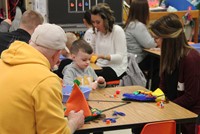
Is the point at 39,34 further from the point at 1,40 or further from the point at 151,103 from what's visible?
the point at 1,40

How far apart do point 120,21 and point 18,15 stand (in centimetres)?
154

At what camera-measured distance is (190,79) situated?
2.80m

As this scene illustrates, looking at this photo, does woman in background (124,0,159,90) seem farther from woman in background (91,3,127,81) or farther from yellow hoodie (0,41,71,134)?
yellow hoodie (0,41,71,134)

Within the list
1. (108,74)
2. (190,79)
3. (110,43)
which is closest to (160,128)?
(190,79)

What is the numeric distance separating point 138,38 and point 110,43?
86 cm

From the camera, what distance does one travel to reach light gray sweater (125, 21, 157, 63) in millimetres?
4910

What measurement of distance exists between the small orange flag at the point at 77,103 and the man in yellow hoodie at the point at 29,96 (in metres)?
0.59

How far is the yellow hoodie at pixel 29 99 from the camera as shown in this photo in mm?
1616

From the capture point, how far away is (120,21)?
19.1 feet

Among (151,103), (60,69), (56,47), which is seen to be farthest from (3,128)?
(60,69)

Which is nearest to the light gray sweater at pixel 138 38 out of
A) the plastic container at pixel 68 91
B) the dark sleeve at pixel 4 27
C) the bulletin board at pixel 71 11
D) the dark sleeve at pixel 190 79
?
the bulletin board at pixel 71 11

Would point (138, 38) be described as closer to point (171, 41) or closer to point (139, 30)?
point (139, 30)

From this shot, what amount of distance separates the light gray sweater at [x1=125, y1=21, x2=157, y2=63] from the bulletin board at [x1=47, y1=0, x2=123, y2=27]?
86 centimetres

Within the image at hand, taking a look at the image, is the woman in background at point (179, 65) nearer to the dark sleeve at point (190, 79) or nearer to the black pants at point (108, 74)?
the dark sleeve at point (190, 79)
